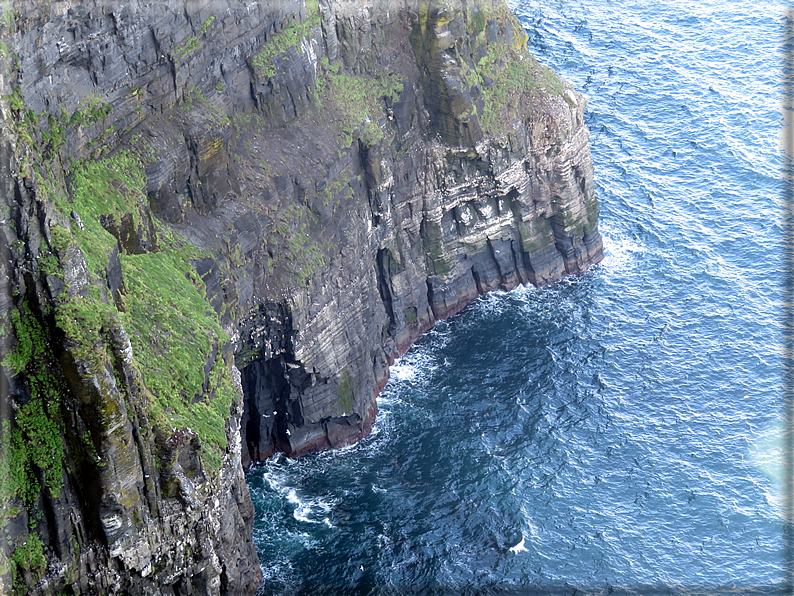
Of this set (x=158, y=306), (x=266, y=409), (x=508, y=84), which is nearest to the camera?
(x=158, y=306)

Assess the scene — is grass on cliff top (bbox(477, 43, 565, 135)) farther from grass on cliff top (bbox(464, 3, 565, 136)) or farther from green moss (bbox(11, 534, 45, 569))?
green moss (bbox(11, 534, 45, 569))

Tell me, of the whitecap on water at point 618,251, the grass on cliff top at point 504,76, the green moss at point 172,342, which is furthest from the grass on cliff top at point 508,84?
the green moss at point 172,342

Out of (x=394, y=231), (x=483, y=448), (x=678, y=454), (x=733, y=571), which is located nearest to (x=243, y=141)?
(x=394, y=231)

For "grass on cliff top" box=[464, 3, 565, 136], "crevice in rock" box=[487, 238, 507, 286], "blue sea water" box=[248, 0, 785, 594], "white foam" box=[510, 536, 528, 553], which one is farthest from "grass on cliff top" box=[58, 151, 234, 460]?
"grass on cliff top" box=[464, 3, 565, 136]

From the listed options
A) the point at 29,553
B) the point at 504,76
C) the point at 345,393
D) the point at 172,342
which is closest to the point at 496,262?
the point at 504,76

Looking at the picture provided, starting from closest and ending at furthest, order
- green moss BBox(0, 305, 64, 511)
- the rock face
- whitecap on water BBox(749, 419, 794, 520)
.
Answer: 1. green moss BBox(0, 305, 64, 511)
2. the rock face
3. whitecap on water BBox(749, 419, 794, 520)

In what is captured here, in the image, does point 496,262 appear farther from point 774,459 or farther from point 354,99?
point 774,459
